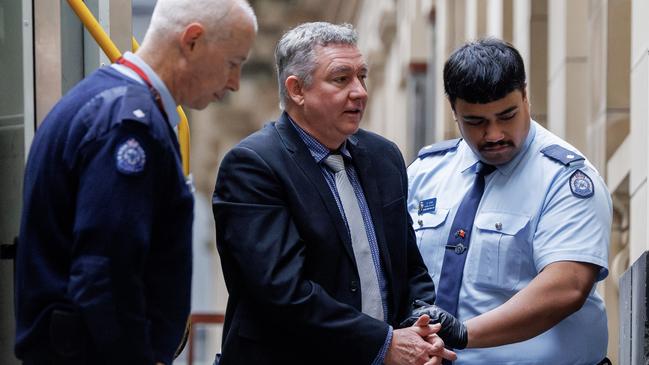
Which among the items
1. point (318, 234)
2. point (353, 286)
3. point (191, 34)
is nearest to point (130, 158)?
point (191, 34)

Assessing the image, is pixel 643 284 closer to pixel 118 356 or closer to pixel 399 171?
pixel 399 171

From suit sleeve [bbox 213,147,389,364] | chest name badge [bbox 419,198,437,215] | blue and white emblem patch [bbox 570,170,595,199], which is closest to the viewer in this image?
suit sleeve [bbox 213,147,389,364]

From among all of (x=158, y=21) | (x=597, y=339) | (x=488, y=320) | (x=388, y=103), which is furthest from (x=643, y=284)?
(x=388, y=103)

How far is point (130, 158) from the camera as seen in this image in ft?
13.5

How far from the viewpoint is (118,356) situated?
415 cm

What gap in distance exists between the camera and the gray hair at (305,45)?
18.5 feet

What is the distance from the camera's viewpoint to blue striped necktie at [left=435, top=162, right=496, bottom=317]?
6.17m

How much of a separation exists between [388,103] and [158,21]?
2139cm

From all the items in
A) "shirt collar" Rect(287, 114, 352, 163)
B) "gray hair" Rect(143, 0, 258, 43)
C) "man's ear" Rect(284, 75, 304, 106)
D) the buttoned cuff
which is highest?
"gray hair" Rect(143, 0, 258, 43)

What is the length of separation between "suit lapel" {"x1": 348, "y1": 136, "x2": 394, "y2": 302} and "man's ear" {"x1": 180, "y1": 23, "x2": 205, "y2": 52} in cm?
Result: 148

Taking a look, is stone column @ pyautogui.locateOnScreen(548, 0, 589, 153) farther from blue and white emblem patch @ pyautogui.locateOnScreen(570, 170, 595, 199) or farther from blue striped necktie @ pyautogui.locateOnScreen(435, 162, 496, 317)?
blue and white emblem patch @ pyautogui.locateOnScreen(570, 170, 595, 199)

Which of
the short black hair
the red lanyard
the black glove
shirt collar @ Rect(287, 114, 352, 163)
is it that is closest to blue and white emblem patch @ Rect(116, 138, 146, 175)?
the red lanyard

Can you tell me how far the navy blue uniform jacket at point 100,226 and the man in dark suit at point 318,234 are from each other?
1034 millimetres

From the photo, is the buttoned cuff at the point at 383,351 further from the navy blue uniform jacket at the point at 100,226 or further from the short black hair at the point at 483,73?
the navy blue uniform jacket at the point at 100,226
